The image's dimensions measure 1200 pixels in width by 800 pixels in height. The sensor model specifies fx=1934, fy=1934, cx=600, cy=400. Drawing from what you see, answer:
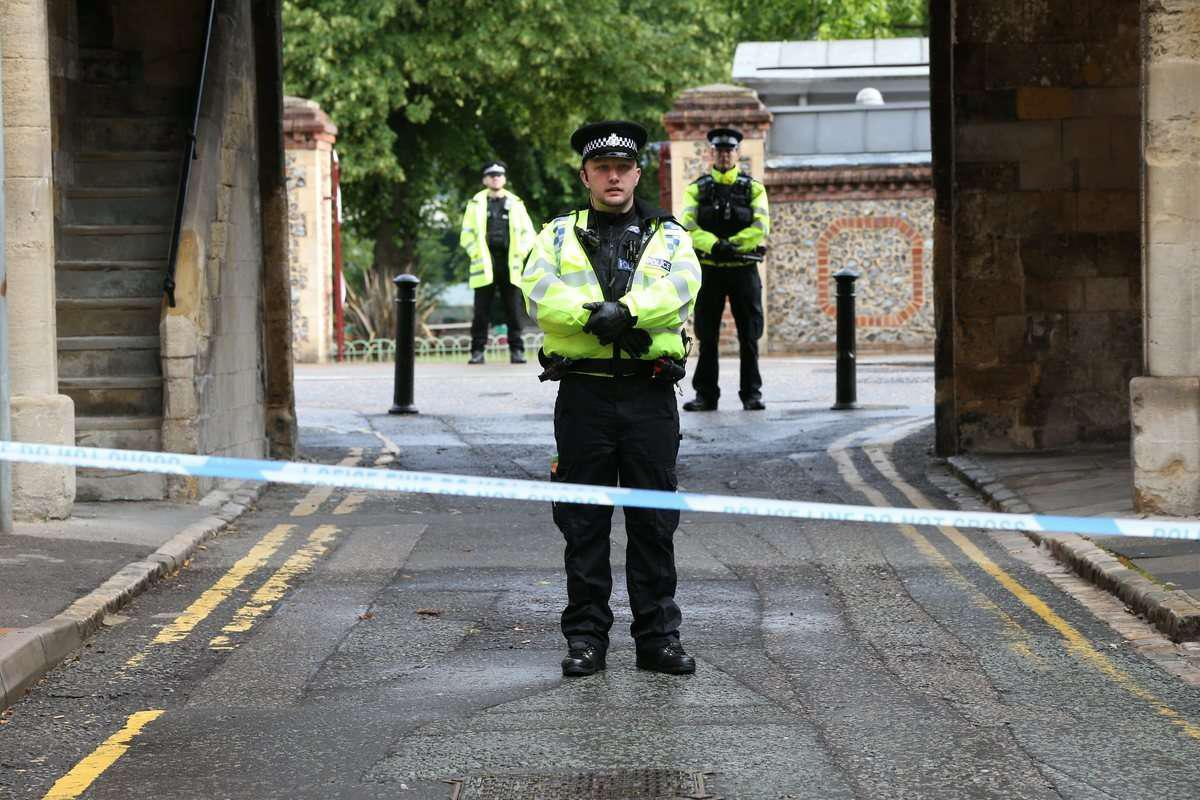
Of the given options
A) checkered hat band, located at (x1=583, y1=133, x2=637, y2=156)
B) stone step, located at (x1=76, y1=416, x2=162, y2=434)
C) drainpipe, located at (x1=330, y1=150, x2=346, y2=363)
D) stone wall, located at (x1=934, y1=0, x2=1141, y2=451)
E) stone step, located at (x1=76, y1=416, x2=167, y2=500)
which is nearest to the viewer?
checkered hat band, located at (x1=583, y1=133, x2=637, y2=156)

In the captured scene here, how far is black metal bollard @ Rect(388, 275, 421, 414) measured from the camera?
18.4m

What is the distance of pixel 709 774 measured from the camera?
5812 mm

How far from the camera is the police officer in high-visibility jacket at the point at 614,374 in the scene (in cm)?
720

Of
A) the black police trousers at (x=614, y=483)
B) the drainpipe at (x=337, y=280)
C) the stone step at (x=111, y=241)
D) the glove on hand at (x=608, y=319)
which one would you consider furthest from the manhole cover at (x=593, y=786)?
the drainpipe at (x=337, y=280)

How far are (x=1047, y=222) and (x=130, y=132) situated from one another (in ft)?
21.9

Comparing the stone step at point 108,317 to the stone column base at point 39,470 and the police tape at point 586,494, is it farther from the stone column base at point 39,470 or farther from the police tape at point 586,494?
the police tape at point 586,494

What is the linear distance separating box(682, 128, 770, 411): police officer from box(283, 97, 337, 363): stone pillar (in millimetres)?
11220

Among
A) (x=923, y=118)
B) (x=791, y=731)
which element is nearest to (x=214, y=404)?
(x=791, y=731)

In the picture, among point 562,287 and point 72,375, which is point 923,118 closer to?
point 72,375

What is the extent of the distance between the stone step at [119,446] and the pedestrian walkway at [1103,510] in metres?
5.16

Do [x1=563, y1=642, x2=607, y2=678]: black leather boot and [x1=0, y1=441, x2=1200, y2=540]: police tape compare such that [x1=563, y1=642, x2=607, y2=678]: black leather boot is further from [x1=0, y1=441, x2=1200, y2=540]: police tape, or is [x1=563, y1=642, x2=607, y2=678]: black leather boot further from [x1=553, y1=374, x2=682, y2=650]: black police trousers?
[x1=0, y1=441, x2=1200, y2=540]: police tape

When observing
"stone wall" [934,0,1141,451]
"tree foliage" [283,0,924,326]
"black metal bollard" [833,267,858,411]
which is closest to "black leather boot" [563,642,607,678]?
"stone wall" [934,0,1141,451]

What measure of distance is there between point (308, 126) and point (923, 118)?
10433 millimetres

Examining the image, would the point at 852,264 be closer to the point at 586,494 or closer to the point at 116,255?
the point at 116,255
